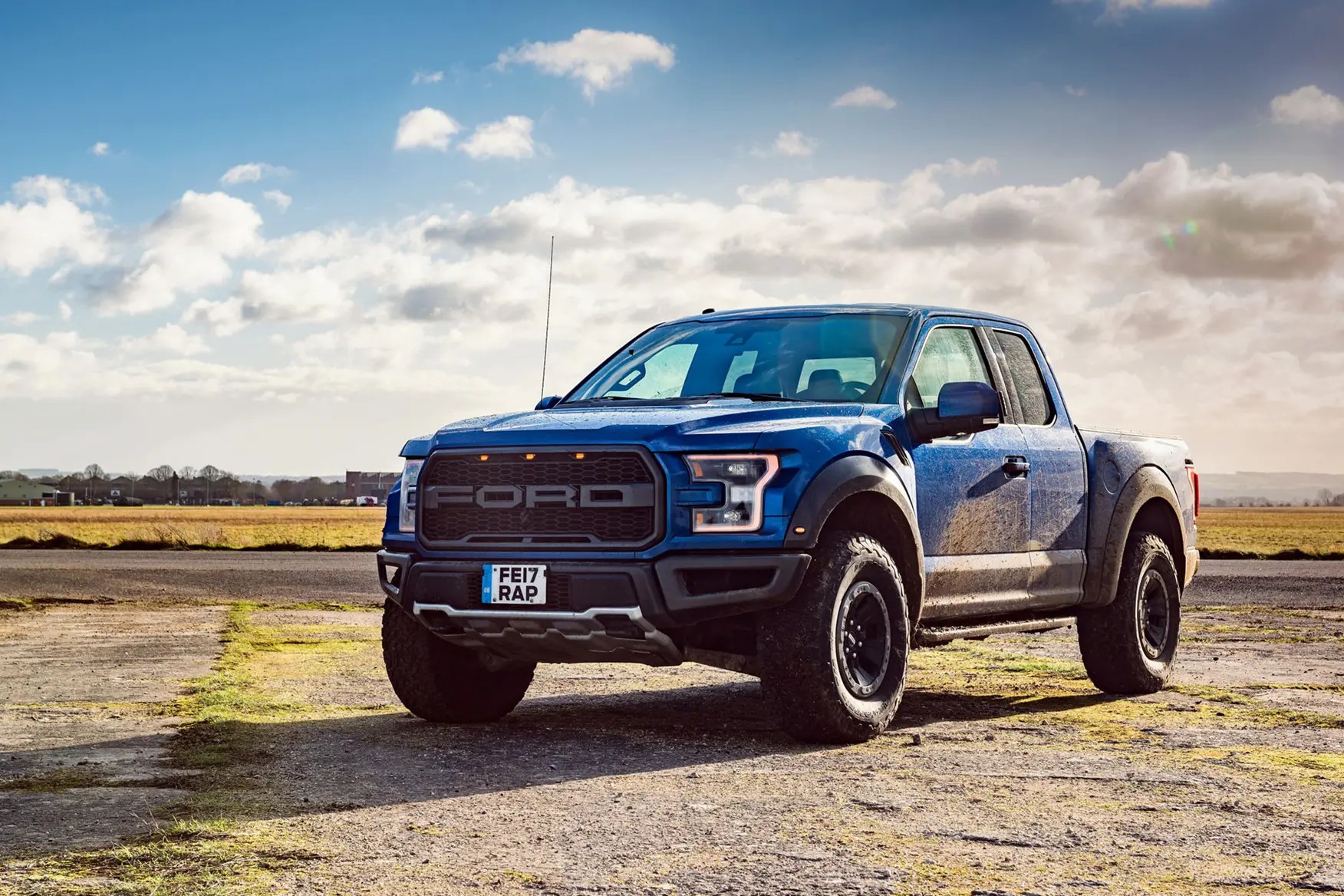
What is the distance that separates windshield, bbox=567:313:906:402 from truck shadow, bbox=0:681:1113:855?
5.66 ft

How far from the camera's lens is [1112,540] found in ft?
30.8

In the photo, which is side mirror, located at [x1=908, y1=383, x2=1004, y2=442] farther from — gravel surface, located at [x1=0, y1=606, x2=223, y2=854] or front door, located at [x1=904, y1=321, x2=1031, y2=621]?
gravel surface, located at [x1=0, y1=606, x2=223, y2=854]

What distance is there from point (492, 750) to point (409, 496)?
4.37 ft

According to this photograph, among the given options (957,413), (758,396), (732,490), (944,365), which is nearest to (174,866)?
(732,490)

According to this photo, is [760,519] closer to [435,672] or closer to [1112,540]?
[435,672]

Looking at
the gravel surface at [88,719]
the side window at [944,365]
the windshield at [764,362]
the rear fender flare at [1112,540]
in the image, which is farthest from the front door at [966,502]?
the gravel surface at [88,719]

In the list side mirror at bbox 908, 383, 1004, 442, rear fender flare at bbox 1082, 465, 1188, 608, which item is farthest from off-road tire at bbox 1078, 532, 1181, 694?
side mirror at bbox 908, 383, 1004, 442

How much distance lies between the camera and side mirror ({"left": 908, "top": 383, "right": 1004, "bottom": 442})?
755 centimetres

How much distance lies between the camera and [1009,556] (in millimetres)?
8477

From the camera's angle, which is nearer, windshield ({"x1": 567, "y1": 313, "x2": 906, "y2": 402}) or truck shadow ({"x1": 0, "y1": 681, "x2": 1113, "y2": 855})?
truck shadow ({"x1": 0, "y1": 681, "x2": 1113, "y2": 855})

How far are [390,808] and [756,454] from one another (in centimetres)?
225

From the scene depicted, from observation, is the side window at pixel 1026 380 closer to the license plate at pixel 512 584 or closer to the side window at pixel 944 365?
the side window at pixel 944 365

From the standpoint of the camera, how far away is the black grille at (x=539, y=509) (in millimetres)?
6918

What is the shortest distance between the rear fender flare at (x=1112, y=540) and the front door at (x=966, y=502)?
80 centimetres
